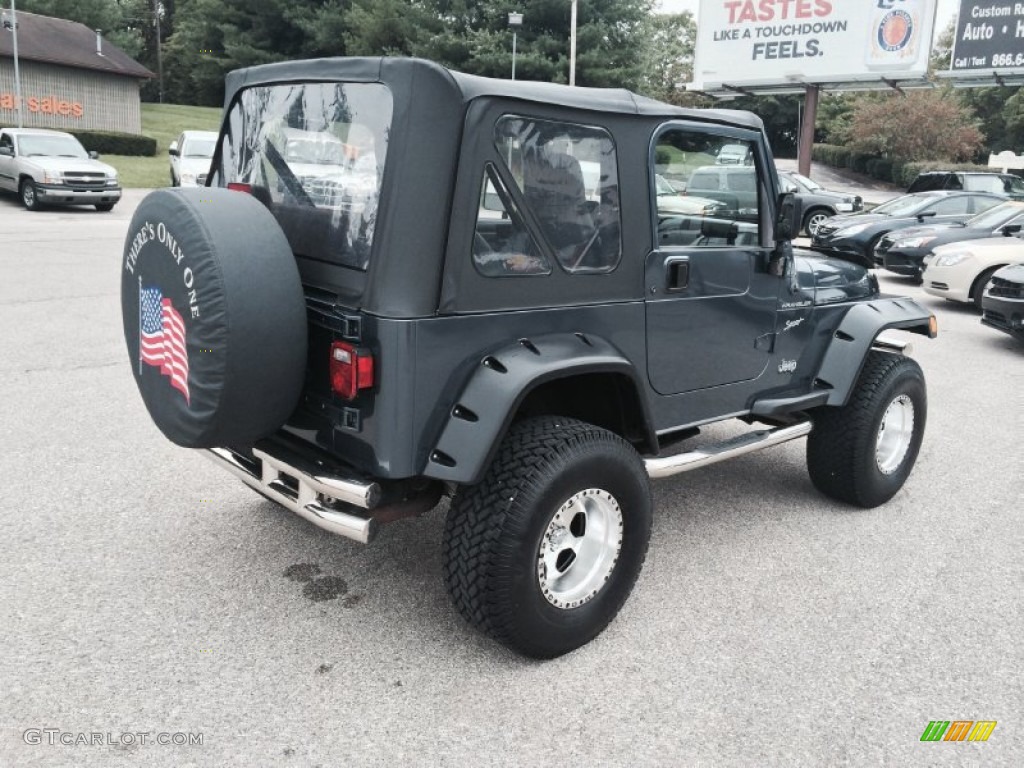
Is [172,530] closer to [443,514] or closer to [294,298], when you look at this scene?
[443,514]

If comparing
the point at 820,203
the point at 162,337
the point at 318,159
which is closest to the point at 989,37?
the point at 820,203

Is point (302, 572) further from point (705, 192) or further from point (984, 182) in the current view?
point (984, 182)

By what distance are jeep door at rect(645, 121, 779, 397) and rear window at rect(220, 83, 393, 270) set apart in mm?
1195

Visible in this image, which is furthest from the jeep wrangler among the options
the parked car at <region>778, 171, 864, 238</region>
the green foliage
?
the green foliage

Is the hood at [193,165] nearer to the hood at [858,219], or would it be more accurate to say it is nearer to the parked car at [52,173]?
the parked car at [52,173]

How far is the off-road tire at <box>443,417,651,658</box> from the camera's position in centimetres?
293

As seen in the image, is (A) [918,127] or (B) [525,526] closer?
(B) [525,526]

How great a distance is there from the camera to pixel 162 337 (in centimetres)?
300

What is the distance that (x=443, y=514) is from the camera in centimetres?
446

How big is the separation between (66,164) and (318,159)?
1861 centimetres

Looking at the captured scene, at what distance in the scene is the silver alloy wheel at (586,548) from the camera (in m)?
Result: 3.20

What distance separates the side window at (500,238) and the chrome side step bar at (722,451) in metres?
0.97

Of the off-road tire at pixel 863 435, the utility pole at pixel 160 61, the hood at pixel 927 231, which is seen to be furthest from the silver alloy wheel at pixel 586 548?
the utility pole at pixel 160 61

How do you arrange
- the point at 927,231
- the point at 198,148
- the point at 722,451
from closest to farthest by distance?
1. the point at 722,451
2. the point at 927,231
3. the point at 198,148
